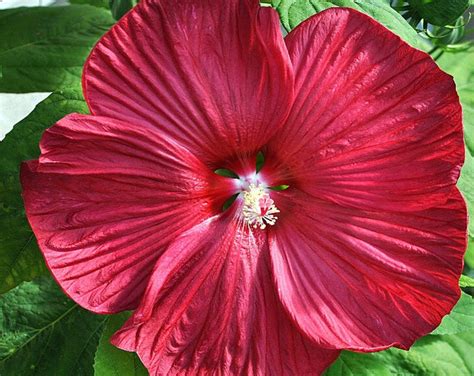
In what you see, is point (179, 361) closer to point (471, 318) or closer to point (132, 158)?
point (132, 158)

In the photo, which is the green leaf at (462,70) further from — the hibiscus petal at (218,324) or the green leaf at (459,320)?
the hibiscus petal at (218,324)

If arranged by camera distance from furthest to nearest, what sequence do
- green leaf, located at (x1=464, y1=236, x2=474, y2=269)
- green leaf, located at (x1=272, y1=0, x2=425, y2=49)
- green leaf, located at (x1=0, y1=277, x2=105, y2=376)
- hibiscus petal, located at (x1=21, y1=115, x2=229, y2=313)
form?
green leaf, located at (x1=464, y1=236, x2=474, y2=269) < green leaf, located at (x1=0, y1=277, x2=105, y2=376) < green leaf, located at (x1=272, y1=0, x2=425, y2=49) < hibiscus petal, located at (x1=21, y1=115, x2=229, y2=313)

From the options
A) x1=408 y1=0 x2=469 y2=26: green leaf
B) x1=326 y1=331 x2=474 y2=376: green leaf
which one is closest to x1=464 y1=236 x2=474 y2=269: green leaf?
x1=326 y1=331 x2=474 y2=376: green leaf

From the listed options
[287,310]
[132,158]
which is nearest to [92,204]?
[132,158]

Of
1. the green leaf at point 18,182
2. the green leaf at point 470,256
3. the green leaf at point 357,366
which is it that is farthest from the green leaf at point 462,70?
the green leaf at point 18,182

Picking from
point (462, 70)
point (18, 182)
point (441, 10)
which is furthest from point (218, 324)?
point (462, 70)

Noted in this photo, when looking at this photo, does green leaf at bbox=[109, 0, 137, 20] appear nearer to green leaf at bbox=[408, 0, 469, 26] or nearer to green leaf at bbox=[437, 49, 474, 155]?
green leaf at bbox=[408, 0, 469, 26]
